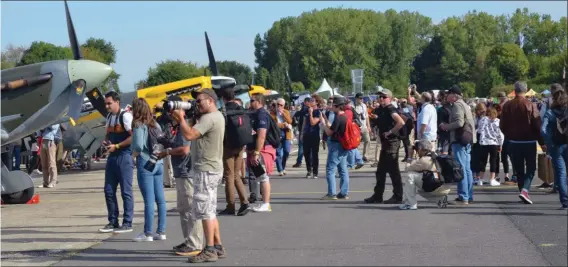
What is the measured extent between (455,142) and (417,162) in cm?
88

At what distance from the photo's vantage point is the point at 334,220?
421 inches

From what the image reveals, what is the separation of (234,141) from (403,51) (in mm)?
86563

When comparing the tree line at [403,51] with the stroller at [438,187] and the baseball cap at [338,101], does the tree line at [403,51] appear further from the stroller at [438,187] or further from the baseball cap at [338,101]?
the stroller at [438,187]

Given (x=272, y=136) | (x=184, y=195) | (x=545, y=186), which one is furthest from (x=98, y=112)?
(x=184, y=195)

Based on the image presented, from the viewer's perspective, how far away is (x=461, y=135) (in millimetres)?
12297

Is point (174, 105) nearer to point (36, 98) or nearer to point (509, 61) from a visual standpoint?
point (36, 98)

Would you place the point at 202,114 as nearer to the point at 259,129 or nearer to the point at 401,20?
the point at 259,129

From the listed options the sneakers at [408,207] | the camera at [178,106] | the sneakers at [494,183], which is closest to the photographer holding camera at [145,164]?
the camera at [178,106]

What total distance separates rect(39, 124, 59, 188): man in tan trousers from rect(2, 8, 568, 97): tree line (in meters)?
46.7

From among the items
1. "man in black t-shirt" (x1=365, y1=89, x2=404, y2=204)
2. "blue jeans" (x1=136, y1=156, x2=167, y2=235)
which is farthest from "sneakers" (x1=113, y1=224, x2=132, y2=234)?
"man in black t-shirt" (x1=365, y1=89, x2=404, y2=204)

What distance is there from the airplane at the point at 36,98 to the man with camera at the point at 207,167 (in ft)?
23.6

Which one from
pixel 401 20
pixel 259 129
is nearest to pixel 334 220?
pixel 259 129

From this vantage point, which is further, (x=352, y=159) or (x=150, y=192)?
(x=352, y=159)

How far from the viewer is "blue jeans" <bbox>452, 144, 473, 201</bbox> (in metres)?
12.2
